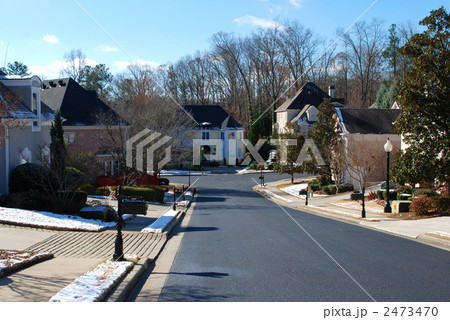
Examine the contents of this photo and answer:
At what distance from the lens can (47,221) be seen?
1606 cm

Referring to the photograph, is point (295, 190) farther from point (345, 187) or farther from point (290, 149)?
point (345, 187)

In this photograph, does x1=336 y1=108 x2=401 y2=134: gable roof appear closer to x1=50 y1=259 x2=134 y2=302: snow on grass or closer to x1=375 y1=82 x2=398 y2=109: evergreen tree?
x1=375 y1=82 x2=398 y2=109: evergreen tree

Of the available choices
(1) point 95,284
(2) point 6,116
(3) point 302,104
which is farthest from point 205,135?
(1) point 95,284

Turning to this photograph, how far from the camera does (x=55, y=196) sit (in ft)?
65.3

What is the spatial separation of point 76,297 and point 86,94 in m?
40.5

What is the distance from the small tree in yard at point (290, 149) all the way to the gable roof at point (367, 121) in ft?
19.6

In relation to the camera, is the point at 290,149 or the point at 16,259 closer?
the point at 16,259

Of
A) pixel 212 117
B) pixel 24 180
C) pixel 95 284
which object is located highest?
pixel 212 117

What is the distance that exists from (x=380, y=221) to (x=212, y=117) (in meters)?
53.6

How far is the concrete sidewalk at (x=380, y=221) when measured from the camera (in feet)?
47.0

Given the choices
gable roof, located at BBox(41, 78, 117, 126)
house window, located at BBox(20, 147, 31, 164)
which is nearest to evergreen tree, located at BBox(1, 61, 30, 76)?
gable roof, located at BBox(41, 78, 117, 126)

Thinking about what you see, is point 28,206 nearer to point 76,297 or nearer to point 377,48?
point 76,297

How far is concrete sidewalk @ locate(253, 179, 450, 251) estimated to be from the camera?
14331 mm

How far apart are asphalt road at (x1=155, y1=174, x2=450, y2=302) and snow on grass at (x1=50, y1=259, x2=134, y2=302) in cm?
93
